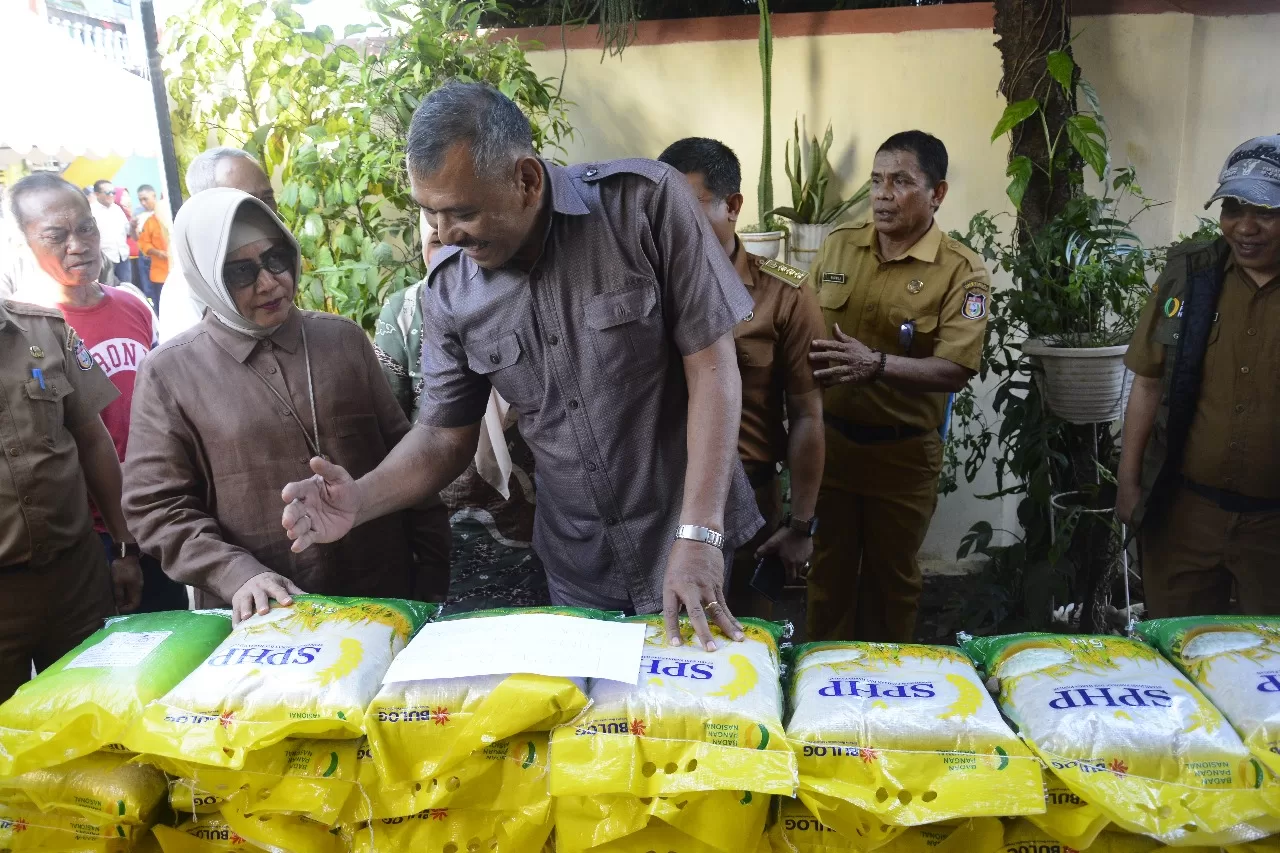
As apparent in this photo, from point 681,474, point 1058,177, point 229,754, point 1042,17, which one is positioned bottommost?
point 229,754

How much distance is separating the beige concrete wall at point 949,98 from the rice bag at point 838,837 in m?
3.23

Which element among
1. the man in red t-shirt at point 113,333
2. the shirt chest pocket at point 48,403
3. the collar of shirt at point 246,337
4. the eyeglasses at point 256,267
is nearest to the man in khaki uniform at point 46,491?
the shirt chest pocket at point 48,403

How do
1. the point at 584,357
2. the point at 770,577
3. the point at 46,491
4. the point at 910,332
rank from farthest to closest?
the point at 910,332, the point at 770,577, the point at 46,491, the point at 584,357

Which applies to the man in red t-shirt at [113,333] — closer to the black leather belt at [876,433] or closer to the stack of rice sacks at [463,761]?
the stack of rice sacks at [463,761]

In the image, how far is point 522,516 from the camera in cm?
426

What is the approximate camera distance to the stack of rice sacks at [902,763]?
1261 mm

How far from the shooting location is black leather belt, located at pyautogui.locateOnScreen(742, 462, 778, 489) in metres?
2.71

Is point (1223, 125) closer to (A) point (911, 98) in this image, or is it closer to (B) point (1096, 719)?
(A) point (911, 98)

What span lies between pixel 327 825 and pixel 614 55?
3762 millimetres

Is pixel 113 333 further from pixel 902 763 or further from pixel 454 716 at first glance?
pixel 902 763

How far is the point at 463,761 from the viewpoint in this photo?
54.4 inches

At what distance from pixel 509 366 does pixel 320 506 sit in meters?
0.43

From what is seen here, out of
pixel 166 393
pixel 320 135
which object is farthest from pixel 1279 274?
pixel 320 135

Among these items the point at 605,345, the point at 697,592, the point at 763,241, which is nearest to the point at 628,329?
the point at 605,345
